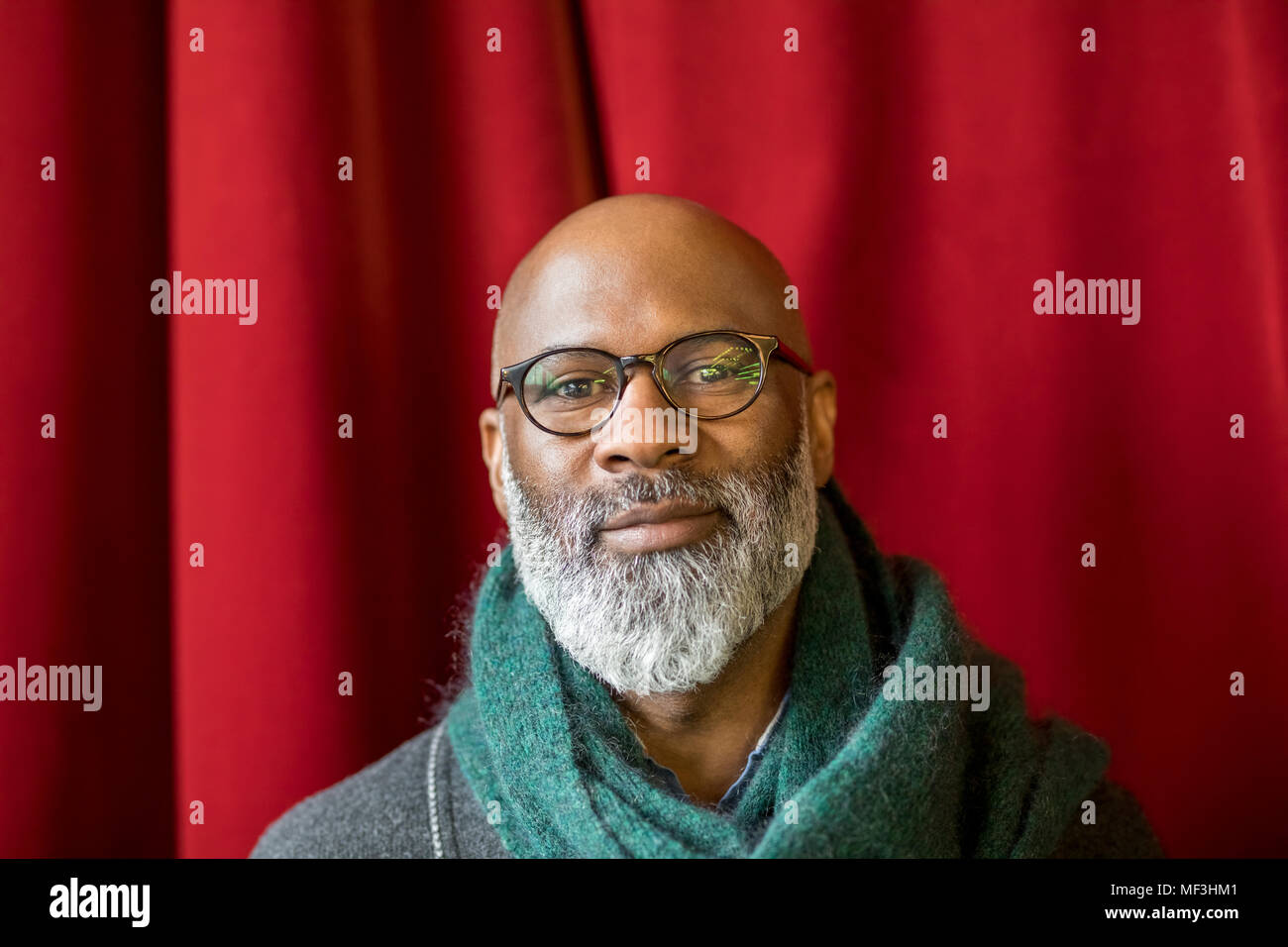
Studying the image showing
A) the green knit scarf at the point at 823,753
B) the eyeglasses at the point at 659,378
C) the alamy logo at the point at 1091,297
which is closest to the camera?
the green knit scarf at the point at 823,753

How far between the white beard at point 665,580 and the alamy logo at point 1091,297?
61 centimetres

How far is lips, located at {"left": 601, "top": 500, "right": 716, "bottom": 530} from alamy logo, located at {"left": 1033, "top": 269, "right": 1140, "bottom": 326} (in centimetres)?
72

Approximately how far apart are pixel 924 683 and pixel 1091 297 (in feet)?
2.36

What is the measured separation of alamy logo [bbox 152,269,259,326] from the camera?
132 centimetres

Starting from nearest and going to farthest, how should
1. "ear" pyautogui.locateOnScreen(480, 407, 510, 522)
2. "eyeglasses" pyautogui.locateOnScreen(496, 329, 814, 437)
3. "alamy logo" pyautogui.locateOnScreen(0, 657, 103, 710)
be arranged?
"eyeglasses" pyautogui.locateOnScreen(496, 329, 814, 437) < "ear" pyautogui.locateOnScreen(480, 407, 510, 522) < "alamy logo" pyautogui.locateOnScreen(0, 657, 103, 710)

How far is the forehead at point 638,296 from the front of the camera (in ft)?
3.34

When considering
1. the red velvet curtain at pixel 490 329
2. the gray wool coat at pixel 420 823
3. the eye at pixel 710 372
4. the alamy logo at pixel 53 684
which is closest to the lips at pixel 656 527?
the eye at pixel 710 372

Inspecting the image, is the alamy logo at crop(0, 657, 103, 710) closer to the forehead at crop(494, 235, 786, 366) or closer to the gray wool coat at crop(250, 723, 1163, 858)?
the gray wool coat at crop(250, 723, 1163, 858)

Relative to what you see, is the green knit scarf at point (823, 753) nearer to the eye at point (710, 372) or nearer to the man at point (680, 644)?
the man at point (680, 644)

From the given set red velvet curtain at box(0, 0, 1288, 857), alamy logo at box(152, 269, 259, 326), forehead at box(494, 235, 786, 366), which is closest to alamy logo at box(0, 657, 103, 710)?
red velvet curtain at box(0, 0, 1288, 857)

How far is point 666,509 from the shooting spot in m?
0.99
